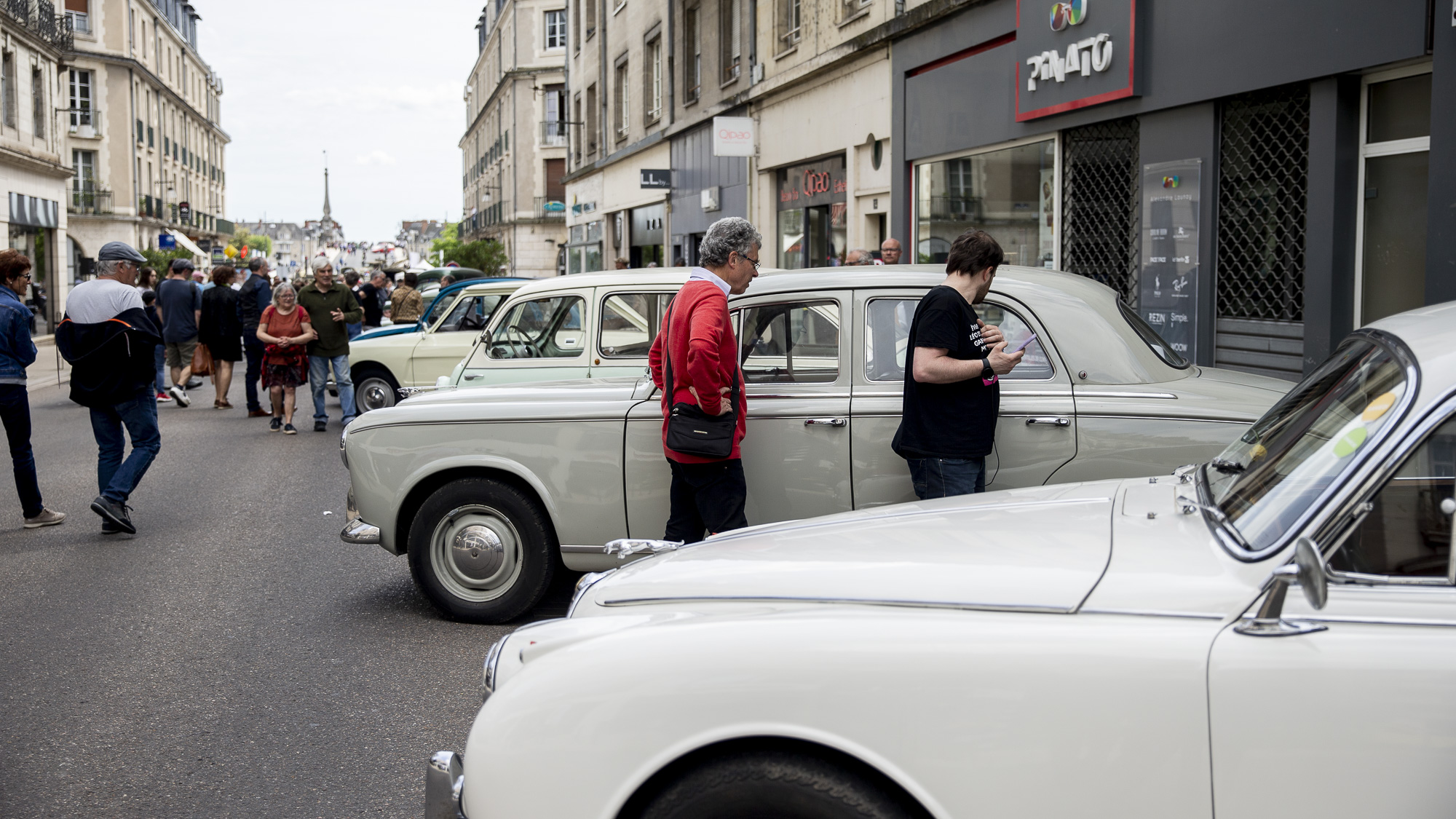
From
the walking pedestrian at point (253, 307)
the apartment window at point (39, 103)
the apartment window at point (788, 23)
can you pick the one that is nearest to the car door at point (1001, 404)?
the walking pedestrian at point (253, 307)

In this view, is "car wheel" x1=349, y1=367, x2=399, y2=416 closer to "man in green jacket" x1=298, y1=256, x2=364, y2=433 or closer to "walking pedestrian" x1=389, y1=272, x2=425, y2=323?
"man in green jacket" x1=298, y1=256, x2=364, y2=433

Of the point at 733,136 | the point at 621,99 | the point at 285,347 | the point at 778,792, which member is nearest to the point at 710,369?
the point at 778,792

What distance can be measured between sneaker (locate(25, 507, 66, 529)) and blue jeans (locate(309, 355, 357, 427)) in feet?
17.7

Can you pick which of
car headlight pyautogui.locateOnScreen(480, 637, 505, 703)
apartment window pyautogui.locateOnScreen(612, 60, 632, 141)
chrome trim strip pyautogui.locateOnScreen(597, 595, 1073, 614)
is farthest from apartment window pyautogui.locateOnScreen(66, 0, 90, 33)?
chrome trim strip pyautogui.locateOnScreen(597, 595, 1073, 614)

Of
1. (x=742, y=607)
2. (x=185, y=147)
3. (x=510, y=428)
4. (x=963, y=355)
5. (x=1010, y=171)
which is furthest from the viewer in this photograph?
(x=185, y=147)

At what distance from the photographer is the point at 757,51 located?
2119cm

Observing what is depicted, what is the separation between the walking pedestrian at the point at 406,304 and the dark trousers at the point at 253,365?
6.10 ft

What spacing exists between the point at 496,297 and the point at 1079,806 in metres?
12.3

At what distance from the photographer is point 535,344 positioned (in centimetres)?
897

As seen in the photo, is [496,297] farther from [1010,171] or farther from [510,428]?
[510,428]

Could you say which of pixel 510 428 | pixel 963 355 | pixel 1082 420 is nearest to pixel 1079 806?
pixel 963 355

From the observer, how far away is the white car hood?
244 cm

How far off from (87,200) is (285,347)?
4739 cm

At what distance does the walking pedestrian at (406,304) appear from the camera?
57.3ft
